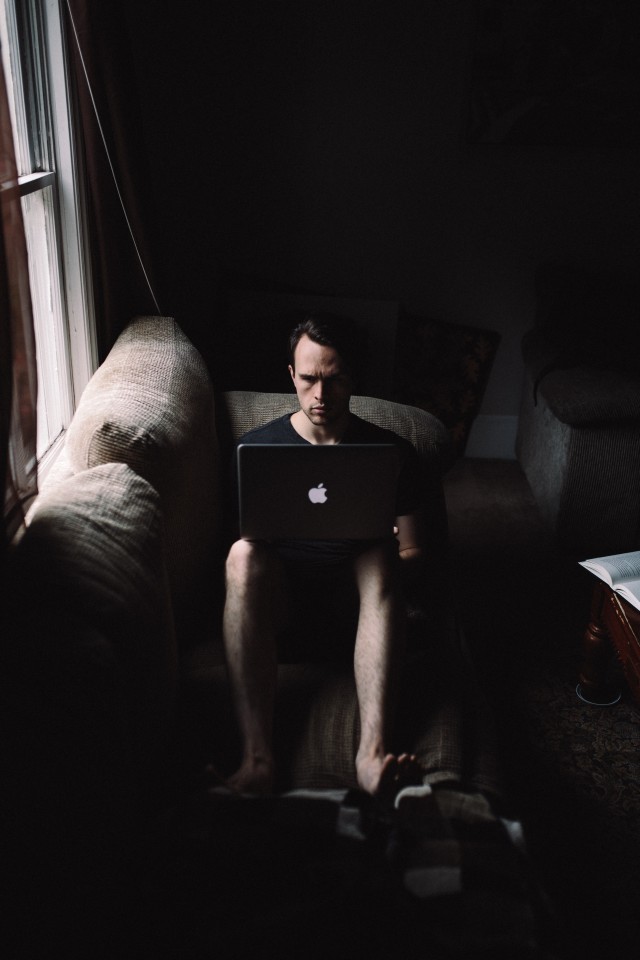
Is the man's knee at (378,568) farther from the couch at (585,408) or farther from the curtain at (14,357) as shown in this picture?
the couch at (585,408)

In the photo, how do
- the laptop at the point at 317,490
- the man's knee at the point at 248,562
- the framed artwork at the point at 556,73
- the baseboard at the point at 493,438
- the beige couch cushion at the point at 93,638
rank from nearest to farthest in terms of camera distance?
the beige couch cushion at the point at 93,638, the laptop at the point at 317,490, the man's knee at the point at 248,562, the framed artwork at the point at 556,73, the baseboard at the point at 493,438

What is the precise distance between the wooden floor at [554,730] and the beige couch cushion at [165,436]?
2.57 ft

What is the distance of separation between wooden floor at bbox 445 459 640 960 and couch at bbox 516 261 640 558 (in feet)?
0.50

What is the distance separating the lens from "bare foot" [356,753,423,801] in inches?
50.4

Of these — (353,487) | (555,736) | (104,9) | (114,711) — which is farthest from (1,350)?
(555,736)

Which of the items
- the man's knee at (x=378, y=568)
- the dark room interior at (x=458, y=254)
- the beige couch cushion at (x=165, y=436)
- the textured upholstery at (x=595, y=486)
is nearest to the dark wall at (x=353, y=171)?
the dark room interior at (x=458, y=254)

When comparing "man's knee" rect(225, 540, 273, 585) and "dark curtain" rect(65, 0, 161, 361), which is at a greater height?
"dark curtain" rect(65, 0, 161, 361)

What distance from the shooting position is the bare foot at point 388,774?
4.20 ft

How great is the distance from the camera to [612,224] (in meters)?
3.36

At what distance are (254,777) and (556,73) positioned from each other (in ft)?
9.59

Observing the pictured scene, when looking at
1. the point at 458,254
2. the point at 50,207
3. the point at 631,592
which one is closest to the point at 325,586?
the point at 631,592

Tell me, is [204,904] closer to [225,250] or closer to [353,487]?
[353,487]

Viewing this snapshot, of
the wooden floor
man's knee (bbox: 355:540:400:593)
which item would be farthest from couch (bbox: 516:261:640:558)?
man's knee (bbox: 355:540:400:593)

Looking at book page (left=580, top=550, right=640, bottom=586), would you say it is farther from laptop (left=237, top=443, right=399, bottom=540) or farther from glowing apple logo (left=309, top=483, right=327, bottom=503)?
glowing apple logo (left=309, top=483, right=327, bottom=503)
